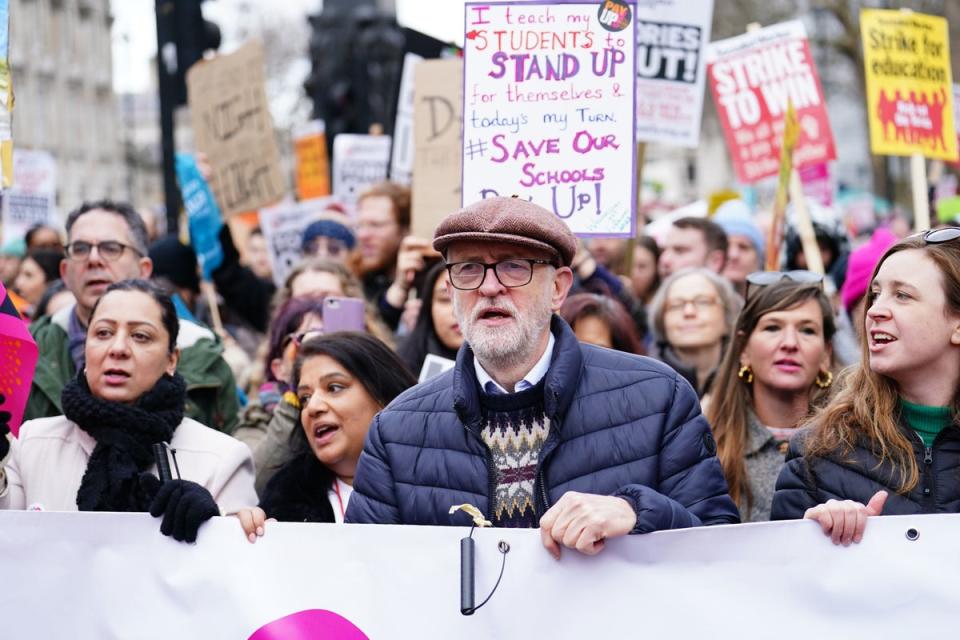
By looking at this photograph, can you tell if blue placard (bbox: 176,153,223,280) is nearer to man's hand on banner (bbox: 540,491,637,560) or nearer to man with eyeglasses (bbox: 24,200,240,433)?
man with eyeglasses (bbox: 24,200,240,433)

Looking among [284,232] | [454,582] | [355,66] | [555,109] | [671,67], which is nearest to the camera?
[454,582]

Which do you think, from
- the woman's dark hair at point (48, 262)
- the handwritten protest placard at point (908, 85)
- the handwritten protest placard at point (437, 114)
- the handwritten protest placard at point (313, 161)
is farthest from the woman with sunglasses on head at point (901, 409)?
the handwritten protest placard at point (313, 161)

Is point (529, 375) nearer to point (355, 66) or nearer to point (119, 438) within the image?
point (119, 438)

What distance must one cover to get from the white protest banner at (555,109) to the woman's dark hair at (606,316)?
91 centimetres

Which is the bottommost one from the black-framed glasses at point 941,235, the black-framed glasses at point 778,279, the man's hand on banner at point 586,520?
the man's hand on banner at point 586,520

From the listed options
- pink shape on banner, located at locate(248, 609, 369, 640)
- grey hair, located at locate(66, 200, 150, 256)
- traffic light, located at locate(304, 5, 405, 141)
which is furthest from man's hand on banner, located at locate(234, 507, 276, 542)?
traffic light, located at locate(304, 5, 405, 141)

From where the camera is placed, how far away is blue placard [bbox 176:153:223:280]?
27.1ft

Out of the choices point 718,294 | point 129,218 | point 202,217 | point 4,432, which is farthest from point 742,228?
point 4,432

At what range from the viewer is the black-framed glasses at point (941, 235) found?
12.0 ft

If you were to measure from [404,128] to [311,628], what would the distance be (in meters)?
5.52

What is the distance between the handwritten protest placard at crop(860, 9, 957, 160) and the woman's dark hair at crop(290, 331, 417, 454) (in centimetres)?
359

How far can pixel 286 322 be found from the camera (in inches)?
231

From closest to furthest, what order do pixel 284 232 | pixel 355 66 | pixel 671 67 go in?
pixel 671 67 < pixel 284 232 < pixel 355 66

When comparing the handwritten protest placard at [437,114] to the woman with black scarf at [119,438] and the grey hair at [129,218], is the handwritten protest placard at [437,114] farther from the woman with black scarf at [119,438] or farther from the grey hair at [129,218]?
the woman with black scarf at [119,438]
